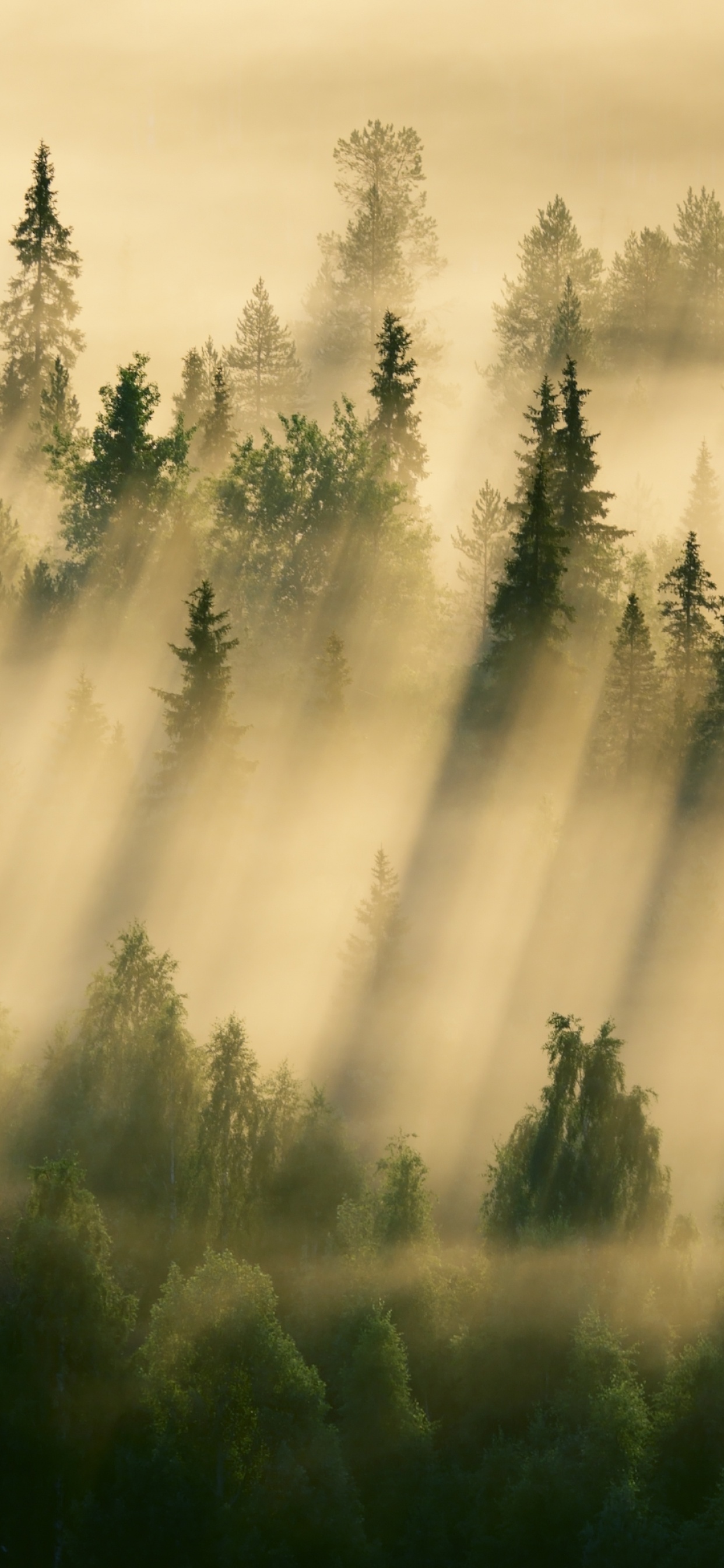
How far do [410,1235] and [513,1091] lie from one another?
57.3 ft

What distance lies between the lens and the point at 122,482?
275 ft

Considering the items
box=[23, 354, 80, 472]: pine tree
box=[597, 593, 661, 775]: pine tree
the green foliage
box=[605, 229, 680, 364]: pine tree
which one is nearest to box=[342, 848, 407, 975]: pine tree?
box=[597, 593, 661, 775]: pine tree

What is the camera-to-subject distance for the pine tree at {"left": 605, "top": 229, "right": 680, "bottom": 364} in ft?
389

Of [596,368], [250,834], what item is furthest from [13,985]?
[596,368]

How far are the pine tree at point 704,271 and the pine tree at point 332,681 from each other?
184 ft

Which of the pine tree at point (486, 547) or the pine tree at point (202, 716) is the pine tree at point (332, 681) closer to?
the pine tree at point (202, 716)

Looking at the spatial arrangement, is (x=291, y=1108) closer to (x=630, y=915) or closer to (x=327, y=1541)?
(x=327, y=1541)

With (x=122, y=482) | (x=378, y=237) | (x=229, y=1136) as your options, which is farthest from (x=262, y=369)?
(x=229, y=1136)

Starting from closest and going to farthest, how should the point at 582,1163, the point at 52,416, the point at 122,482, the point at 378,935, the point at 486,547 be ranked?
the point at 582,1163 → the point at 378,935 → the point at 122,482 → the point at 52,416 → the point at 486,547

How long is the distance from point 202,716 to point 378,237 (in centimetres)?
4942

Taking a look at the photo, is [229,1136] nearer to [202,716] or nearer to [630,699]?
[202,716]

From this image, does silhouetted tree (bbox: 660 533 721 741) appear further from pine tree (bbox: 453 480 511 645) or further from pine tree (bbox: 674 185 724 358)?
pine tree (bbox: 674 185 724 358)

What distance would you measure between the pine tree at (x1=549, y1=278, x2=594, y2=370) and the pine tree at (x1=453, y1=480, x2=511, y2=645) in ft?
63.4

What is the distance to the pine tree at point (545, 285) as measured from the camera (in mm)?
113688
